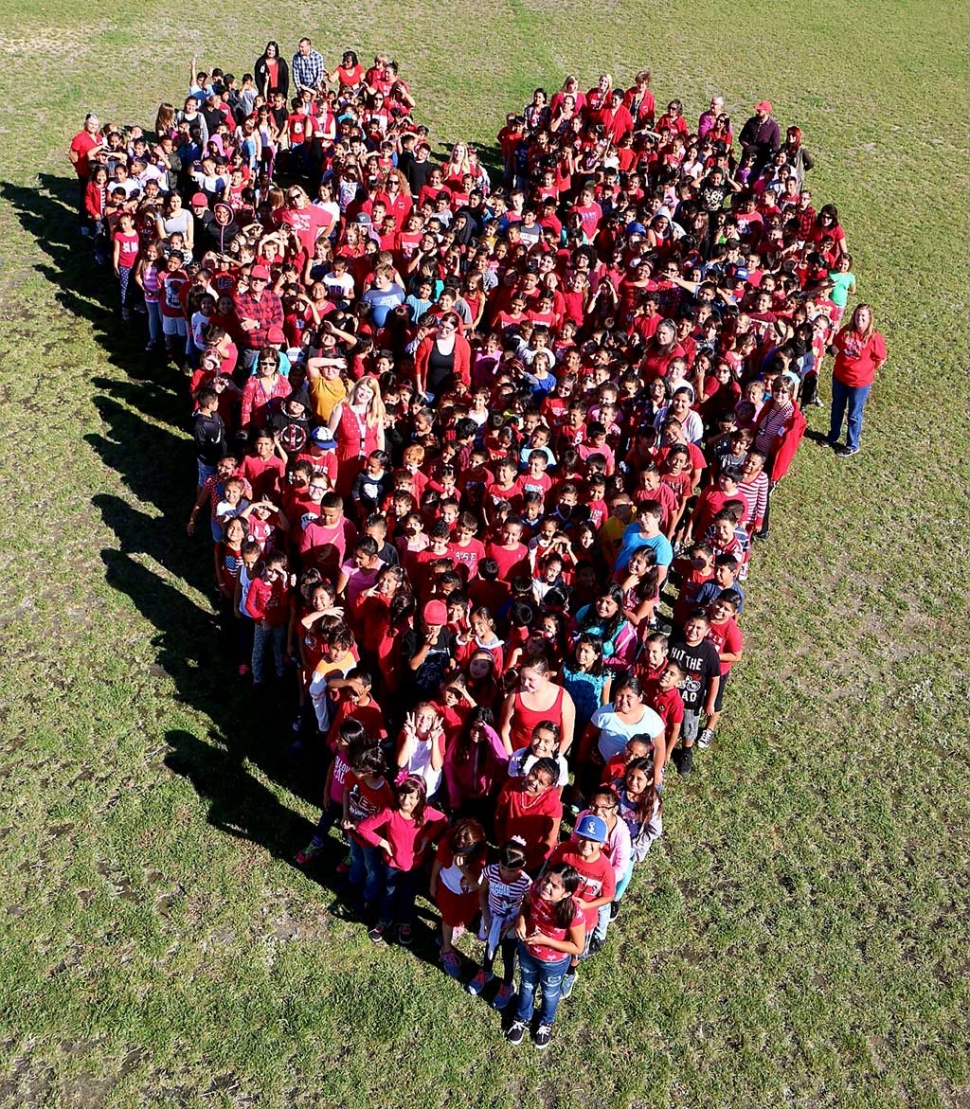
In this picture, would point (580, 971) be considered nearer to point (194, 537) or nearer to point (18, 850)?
point (18, 850)

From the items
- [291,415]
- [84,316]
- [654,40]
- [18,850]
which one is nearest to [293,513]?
[291,415]

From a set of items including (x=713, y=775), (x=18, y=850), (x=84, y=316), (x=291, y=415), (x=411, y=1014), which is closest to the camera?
(x=411, y=1014)

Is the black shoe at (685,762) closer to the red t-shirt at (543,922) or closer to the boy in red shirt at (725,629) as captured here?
the boy in red shirt at (725,629)

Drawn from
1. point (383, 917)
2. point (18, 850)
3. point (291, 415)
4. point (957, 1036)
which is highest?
point (291, 415)

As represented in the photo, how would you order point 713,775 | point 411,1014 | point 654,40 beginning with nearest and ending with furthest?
point 411,1014
point 713,775
point 654,40

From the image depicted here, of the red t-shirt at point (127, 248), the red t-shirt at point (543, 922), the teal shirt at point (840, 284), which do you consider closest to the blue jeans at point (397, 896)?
the red t-shirt at point (543, 922)

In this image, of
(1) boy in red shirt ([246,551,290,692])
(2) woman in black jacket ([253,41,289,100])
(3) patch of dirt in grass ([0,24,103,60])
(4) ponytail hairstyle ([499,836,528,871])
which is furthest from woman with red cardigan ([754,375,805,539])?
(3) patch of dirt in grass ([0,24,103,60])

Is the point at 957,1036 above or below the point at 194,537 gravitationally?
above
